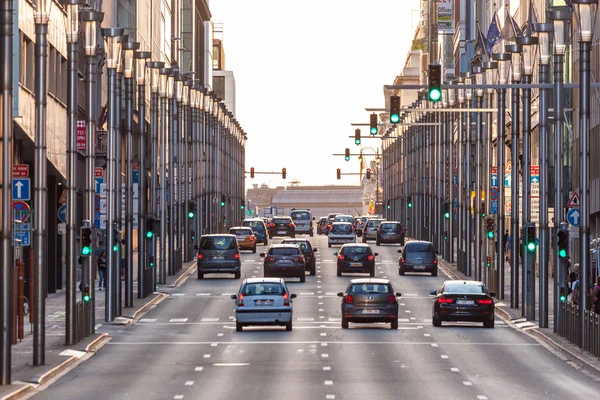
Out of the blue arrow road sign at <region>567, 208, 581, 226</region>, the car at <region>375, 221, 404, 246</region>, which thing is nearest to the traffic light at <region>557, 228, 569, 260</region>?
the blue arrow road sign at <region>567, 208, 581, 226</region>

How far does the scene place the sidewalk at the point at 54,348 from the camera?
30953 millimetres

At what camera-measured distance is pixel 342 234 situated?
102m

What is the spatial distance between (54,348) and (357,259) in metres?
35.1

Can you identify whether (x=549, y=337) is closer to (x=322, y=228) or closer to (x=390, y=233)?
(x=390, y=233)

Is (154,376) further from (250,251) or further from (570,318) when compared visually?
(250,251)

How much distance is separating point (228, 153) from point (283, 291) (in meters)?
109

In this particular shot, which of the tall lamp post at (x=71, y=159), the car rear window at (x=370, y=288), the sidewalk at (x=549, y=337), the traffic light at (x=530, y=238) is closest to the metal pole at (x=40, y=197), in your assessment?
the tall lamp post at (x=71, y=159)

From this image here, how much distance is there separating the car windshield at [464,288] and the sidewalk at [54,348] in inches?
415

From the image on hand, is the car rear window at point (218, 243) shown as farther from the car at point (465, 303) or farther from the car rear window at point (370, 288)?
the car rear window at point (370, 288)

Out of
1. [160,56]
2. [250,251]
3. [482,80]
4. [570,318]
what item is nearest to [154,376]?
[570,318]

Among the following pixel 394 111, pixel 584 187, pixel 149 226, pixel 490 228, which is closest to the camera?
pixel 584 187

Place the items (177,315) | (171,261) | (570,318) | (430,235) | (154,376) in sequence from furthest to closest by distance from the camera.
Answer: (430,235)
(171,261)
(177,315)
(570,318)
(154,376)

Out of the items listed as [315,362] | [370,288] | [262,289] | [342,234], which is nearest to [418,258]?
[342,234]

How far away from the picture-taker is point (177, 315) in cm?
5406
